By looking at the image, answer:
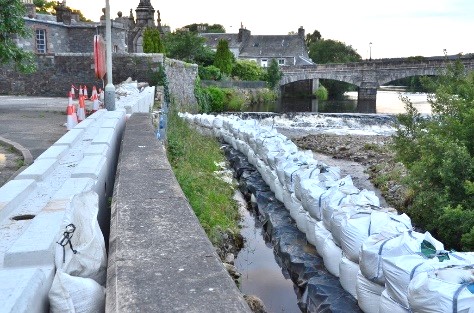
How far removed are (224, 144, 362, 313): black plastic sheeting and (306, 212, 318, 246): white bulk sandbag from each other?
0.09 m

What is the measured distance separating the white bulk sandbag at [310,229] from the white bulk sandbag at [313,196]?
8 cm

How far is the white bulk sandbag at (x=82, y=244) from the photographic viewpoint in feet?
9.43

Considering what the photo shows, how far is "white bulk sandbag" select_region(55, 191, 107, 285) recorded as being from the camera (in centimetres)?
287

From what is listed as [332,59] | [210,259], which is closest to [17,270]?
[210,259]

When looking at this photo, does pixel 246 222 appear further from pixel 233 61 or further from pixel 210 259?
pixel 233 61

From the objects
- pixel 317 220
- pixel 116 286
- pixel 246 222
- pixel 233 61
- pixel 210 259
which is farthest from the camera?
pixel 233 61

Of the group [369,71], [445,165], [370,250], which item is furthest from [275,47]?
[370,250]

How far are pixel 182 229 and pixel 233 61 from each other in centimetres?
4519

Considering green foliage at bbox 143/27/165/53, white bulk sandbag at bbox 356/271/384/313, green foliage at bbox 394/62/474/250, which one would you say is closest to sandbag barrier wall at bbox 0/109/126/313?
white bulk sandbag at bbox 356/271/384/313

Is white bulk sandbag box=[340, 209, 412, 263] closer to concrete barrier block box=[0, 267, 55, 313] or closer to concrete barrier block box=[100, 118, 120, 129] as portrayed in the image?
concrete barrier block box=[100, 118, 120, 129]

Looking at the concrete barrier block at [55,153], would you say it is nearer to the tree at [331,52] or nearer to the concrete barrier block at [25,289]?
the concrete barrier block at [25,289]

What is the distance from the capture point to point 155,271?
8.78 feet

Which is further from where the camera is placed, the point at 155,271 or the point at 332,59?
the point at 332,59

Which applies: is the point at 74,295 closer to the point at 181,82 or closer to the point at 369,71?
the point at 181,82
